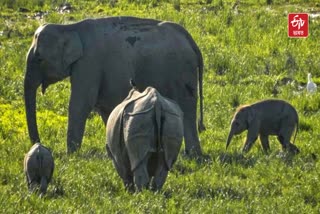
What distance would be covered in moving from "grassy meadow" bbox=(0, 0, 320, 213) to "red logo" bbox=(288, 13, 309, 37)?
198 millimetres

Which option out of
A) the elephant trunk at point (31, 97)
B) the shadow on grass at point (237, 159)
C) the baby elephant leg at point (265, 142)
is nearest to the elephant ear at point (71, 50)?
the elephant trunk at point (31, 97)

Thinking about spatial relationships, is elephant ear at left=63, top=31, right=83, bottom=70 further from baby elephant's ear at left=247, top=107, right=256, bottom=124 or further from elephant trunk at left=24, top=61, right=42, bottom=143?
baby elephant's ear at left=247, top=107, right=256, bottom=124

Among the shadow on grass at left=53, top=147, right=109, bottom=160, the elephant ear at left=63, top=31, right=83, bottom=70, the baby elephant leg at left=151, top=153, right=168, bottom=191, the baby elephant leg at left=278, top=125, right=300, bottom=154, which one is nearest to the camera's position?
the baby elephant leg at left=151, top=153, right=168, bottom=191

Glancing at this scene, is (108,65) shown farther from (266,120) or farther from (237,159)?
(266,120)

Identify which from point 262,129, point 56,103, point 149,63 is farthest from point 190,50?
point 56,103

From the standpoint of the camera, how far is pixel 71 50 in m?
14.4

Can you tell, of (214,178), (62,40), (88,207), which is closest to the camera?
(88,207)

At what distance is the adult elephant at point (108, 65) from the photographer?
1438cm

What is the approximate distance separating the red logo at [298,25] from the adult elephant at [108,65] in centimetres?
975

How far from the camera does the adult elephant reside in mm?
14383

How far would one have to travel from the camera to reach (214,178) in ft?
40.4

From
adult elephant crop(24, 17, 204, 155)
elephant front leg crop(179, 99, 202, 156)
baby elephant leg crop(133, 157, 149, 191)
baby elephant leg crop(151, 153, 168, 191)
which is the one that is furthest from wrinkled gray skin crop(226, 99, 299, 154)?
baby elephant leg crop(133, 157, 149, 191)

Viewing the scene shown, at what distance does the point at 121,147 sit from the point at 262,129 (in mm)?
4778

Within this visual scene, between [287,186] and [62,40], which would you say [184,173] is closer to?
[287,186]
